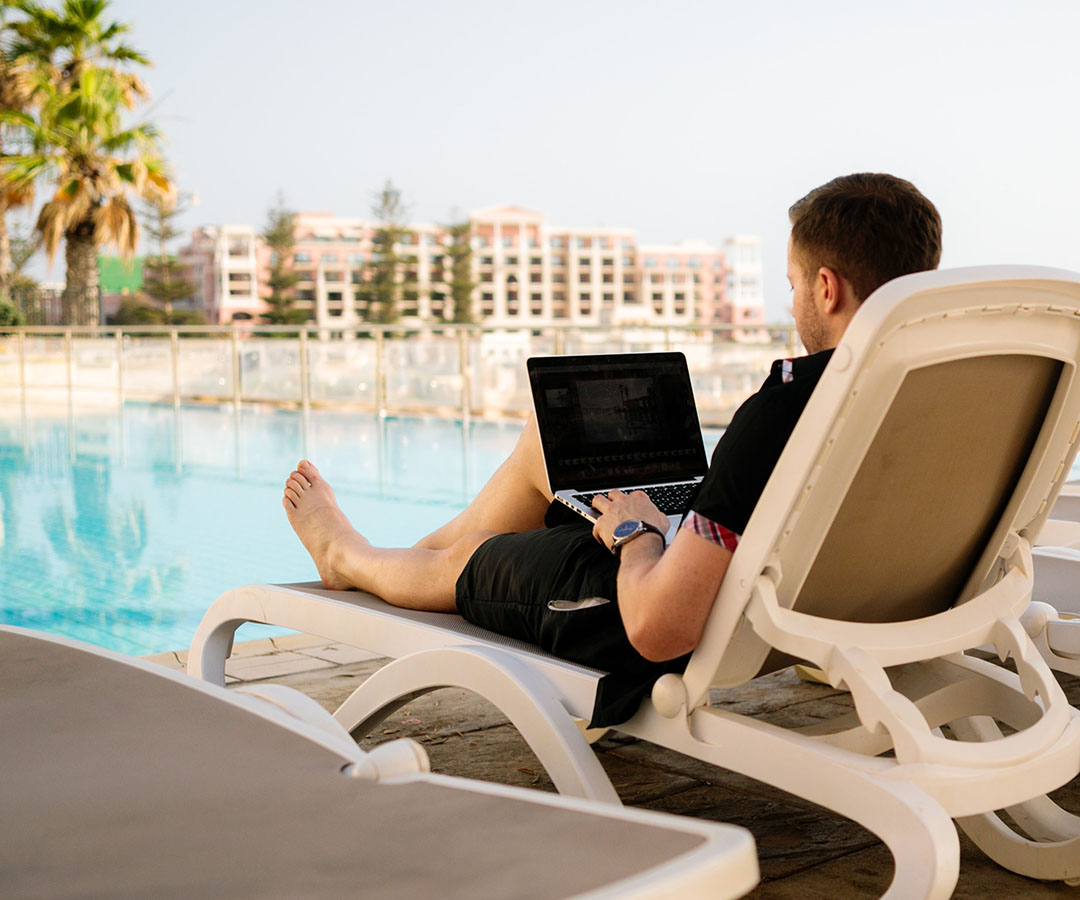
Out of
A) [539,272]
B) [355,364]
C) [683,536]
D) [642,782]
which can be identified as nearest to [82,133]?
[355,364]

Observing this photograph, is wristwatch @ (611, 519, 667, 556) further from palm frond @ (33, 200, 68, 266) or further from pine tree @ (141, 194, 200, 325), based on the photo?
pine tree @ (141, 194, 200, 325)

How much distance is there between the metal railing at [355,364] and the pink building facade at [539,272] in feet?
171

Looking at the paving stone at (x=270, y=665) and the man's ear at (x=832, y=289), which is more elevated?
the man's ear at (x=832, y=289)

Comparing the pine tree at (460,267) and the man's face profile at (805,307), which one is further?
the pine tree at (460,267)

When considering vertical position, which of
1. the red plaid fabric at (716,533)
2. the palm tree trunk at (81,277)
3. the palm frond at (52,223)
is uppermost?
the palm frond at (52,223)

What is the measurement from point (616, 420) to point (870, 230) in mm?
684

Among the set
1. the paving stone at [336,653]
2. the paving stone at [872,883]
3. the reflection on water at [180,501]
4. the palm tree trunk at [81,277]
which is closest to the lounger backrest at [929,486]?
the paving stone at [872,883]

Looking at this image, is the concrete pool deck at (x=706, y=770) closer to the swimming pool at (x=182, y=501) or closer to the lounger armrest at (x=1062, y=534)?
the lounger armrest at (x=1062, y=534)

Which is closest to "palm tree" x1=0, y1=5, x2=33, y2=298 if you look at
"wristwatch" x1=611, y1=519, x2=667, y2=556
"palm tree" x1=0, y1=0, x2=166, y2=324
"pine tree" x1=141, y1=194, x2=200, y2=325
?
"palm tree" x1=0, y1=0, x2=166, y2=324

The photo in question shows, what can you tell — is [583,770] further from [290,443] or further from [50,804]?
[290,443]

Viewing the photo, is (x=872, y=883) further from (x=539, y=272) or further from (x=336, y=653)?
(x=539, y=272)

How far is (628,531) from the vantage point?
5.43 ft

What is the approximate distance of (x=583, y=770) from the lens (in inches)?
61.4

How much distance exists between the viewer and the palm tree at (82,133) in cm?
1784
